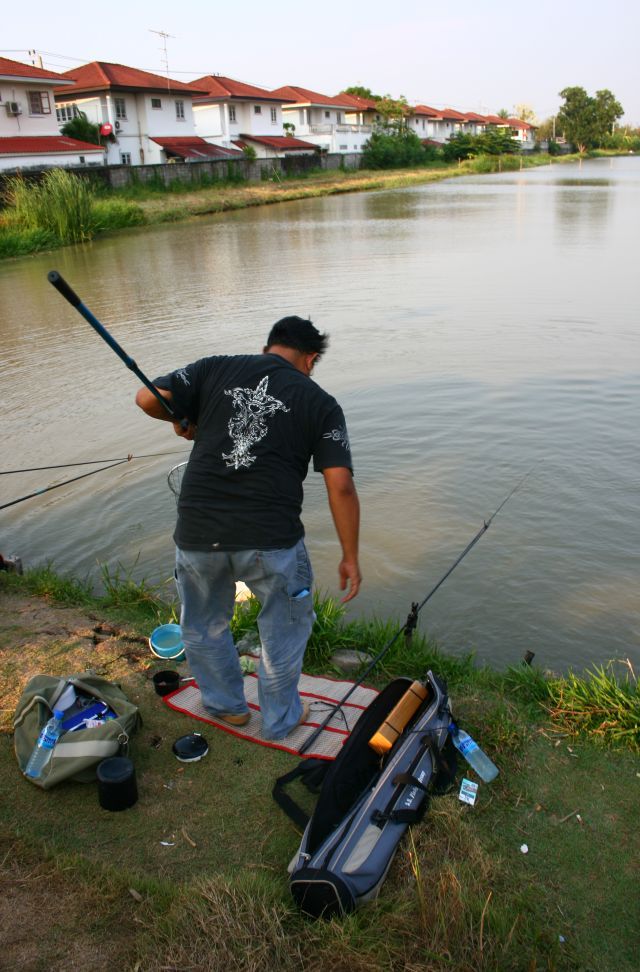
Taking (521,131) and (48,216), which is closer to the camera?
(48,216)

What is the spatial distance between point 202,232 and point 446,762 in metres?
27.9

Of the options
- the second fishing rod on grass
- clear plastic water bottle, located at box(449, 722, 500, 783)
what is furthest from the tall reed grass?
clear plastic water bottle, located at box(449, 722, 500, 783)

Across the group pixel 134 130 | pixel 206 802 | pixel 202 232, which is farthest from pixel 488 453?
pixel 134 130

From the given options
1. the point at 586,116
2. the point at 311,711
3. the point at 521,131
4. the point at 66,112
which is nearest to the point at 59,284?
the point at 311,711

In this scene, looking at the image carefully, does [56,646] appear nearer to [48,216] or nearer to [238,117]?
[48,216]

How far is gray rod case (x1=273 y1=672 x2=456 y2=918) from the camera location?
2518 millimetres

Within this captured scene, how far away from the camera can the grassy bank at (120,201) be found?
25.2m

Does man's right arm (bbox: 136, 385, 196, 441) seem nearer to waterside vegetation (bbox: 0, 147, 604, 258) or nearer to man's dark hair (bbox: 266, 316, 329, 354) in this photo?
man's dark hair (bbox: 266, 316, 329, 354)

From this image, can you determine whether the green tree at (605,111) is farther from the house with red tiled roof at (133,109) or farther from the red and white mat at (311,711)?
the red and white mat at (311,711)

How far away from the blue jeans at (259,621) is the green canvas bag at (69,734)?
1.34 feet

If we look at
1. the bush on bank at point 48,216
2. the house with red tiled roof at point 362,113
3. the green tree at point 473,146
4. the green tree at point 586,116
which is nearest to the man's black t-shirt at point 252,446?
the bush on bank at point 48,216

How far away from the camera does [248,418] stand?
2.91 metres

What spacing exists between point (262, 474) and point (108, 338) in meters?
0.80

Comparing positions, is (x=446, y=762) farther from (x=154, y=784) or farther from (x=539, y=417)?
(x=539, y=417)
